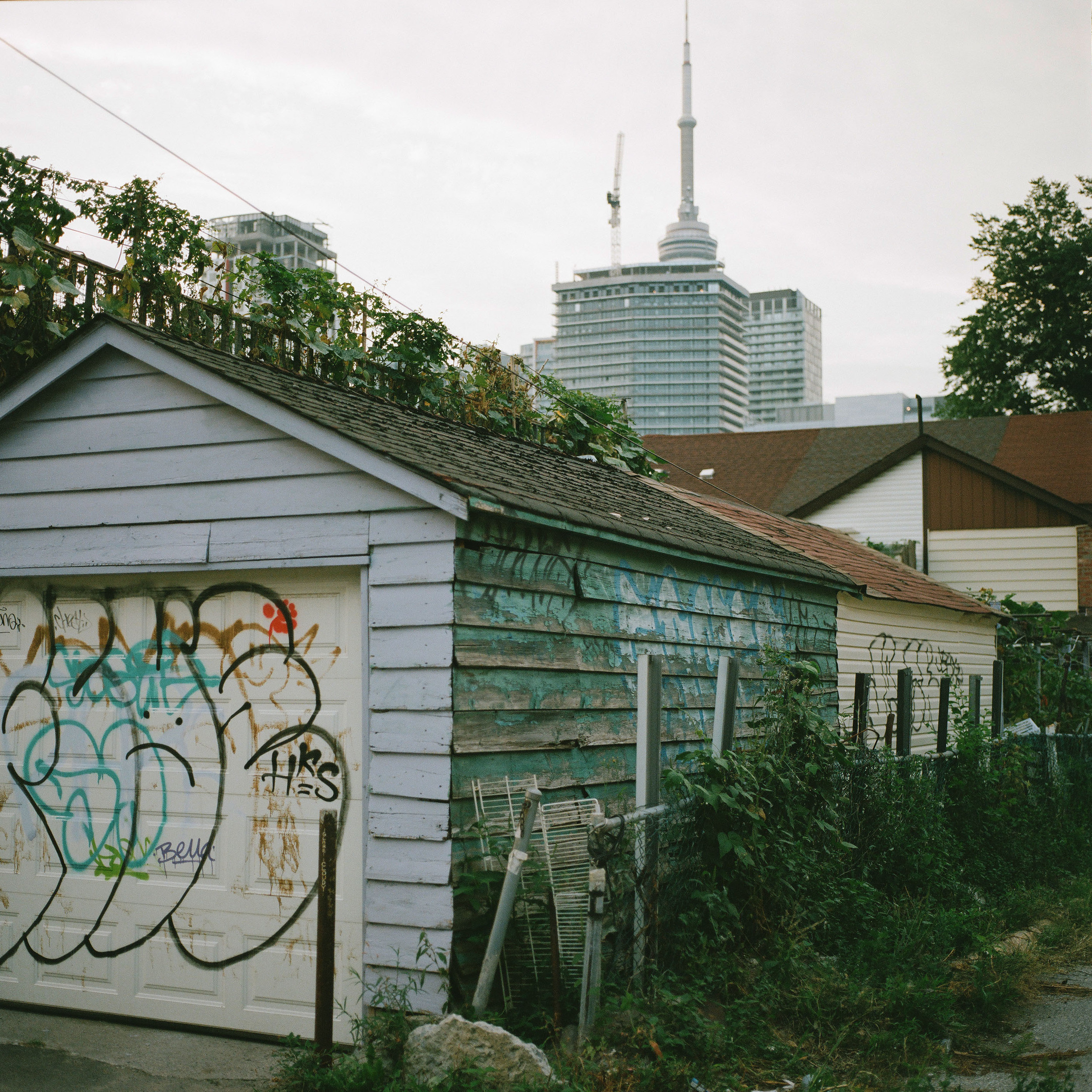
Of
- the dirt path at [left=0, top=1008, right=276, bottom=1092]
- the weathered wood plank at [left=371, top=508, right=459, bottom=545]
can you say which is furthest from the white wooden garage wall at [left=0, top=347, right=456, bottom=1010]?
the dirt path at [left=0, top=1008, right=276, bottom=1092]

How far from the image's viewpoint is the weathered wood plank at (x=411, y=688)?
5.18 meters

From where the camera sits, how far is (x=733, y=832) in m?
6.00

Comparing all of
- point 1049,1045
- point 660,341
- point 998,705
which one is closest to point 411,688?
point 1049,1045

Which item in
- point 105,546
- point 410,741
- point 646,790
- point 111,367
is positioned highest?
point 111,367

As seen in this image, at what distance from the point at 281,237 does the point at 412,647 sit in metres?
36.1

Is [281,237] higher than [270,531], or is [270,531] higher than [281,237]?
[281,237]

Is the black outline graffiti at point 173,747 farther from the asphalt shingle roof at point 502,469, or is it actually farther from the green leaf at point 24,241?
the green leaf at point 24,241

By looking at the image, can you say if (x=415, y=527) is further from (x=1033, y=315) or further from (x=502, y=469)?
(x=1033, y=315)

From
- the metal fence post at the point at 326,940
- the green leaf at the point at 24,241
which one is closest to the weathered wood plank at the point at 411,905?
the metal fence post at the point at 326,940

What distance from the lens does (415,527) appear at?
5344 millimetres

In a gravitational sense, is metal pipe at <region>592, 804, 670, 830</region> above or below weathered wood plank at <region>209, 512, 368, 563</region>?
below

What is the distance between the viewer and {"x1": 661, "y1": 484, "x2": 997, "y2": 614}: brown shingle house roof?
39.8ft

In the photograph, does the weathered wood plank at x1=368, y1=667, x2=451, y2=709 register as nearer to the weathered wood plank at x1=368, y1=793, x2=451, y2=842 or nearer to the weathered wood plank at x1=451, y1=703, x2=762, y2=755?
the weathered wood plank at x1=451, y1=703, x2=762, y2=755

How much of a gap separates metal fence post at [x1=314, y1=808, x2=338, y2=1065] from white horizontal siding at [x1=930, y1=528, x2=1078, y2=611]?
20.2 meters
